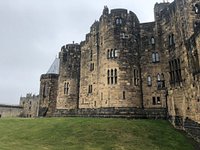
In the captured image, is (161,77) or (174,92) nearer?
(174,92)

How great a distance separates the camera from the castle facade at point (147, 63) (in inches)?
1078

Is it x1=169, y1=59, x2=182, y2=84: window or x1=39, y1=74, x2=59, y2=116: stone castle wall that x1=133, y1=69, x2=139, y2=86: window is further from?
x1=39, y1=74, x2=59, y2=116: stone castle wall

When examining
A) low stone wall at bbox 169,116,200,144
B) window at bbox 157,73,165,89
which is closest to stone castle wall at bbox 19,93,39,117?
window at bbox 157,73,165,89

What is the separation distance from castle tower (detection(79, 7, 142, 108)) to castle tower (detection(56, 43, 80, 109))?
5645 millimetres

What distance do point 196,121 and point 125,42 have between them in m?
15.9

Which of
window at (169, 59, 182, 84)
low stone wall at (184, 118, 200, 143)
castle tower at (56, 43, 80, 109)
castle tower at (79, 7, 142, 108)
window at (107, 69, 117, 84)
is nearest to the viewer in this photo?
low stone wall at (184, 118, 200, 143)

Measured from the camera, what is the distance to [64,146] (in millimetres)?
18828

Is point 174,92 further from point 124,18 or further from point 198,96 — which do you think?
point 124,18

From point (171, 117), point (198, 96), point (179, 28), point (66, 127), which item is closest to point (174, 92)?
point (171, 117)

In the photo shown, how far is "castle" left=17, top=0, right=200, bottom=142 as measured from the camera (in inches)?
1076

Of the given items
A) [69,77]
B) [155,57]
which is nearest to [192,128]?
[155,57]

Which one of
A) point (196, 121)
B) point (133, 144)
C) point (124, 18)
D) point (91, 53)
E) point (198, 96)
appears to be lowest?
point (133, 144)

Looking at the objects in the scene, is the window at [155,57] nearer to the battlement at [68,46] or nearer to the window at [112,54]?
the window at [112,54]

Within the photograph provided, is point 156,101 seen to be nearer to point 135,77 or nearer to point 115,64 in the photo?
point 135,77
